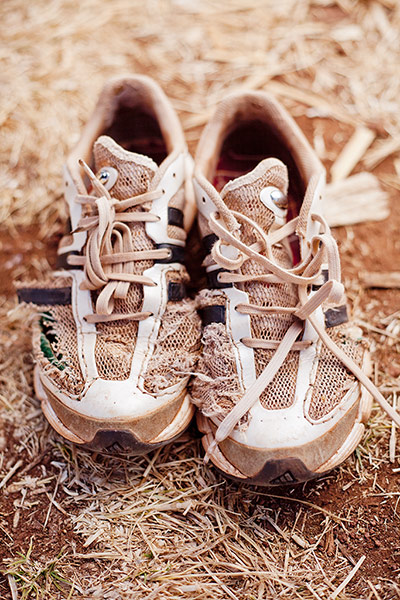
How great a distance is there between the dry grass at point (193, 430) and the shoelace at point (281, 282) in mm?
177

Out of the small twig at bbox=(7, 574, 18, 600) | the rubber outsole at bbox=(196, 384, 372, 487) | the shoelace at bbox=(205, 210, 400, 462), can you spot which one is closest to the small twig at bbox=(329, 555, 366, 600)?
the rubber outsole at bbox=(196, 384, 372, 487)

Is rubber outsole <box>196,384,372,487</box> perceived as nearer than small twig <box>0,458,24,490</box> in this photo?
Yes

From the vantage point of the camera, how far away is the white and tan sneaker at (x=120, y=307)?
1250 mm

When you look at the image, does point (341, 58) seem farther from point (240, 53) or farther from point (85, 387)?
point (85, 387)

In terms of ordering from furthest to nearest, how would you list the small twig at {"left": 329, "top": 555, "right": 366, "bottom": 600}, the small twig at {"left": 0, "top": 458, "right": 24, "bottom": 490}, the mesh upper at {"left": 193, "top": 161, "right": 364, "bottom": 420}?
1. the small twig at {"left": 0, "top": 458, "right": 24, "bottom": 490}
2. the mesh upper at {"left": 193, "top": 161, "right": 364, "bottom": 420}
3. the small twig at {"left": 329, "top": 555, "right": 366, "bottom": 600}

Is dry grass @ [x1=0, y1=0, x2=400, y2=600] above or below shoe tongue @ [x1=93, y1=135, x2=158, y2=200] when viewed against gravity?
below

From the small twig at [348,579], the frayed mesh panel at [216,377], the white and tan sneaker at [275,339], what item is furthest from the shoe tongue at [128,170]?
the small twig at [348,579]

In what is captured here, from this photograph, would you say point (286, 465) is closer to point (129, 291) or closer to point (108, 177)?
point (129, 291)

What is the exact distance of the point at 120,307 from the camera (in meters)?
1.37

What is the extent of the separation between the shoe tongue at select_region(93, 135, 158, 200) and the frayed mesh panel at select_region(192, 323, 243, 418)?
39 centimetres

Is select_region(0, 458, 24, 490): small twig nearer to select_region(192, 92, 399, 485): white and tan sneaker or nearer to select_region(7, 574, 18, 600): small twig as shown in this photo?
select_region(7, 574, 18, 600): small twig

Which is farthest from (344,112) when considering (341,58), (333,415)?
(333,415)

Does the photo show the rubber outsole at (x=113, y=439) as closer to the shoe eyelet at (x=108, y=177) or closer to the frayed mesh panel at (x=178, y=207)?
the frayed mesh panel at (x=178, y=207)

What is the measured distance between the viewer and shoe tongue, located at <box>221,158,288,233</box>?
4.38ft
